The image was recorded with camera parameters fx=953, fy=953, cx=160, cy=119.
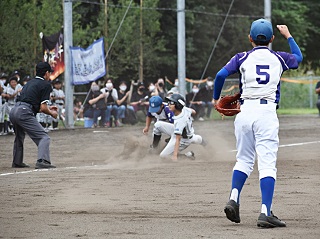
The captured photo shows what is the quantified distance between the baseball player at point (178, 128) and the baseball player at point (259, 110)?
27.4 ft

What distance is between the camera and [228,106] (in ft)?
31.6

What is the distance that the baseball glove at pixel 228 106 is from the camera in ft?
31.4

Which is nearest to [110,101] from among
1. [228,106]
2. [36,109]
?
[36,109]

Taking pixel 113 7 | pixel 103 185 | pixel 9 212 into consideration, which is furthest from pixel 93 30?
pixel 9 212

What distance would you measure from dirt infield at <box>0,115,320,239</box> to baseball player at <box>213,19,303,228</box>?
383 mm

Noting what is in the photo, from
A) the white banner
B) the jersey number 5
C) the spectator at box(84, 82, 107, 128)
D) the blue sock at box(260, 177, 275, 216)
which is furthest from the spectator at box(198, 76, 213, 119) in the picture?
the blue sock at box(260, 177, 275, 216)

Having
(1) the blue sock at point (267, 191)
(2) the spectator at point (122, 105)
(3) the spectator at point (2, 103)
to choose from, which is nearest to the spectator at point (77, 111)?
(2) the spectator at point (122, 105)

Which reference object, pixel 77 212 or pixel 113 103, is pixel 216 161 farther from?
pixel 113 103

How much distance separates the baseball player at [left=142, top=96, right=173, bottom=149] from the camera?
61.8 ft

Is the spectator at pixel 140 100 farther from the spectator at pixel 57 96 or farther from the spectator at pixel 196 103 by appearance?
the spectator at pixel 57 96

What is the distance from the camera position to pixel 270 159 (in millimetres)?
8875

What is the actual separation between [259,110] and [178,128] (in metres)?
8.68

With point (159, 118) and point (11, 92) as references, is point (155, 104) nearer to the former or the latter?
point (159, 118)

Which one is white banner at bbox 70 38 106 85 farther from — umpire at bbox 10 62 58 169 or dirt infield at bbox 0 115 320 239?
umpire at bbox 10 62 58 169
